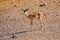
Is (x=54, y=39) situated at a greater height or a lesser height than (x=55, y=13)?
lesser

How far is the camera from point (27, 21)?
4.19ft

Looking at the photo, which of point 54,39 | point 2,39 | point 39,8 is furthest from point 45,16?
point 2,39

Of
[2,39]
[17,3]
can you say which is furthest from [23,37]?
[17,3]

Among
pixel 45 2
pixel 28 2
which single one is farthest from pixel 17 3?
pixel 45 2

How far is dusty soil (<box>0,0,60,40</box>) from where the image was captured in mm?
1261

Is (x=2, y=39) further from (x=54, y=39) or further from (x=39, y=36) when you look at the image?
(x=54, y=39)

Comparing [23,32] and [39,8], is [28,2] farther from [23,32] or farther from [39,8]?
[23,32]

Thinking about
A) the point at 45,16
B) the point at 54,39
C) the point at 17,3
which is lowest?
the point at 54,39

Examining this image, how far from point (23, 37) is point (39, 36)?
12 centimetres

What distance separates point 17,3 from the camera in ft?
4.17

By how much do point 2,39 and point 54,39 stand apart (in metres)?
0.40

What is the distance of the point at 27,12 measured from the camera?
1280mm

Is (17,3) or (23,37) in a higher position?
(17,3)

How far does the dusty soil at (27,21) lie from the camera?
1261 mm
